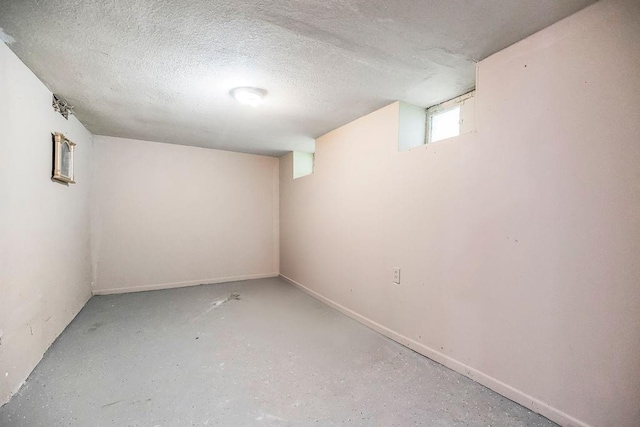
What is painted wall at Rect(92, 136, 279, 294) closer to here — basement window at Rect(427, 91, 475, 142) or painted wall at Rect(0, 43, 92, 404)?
painted wall at Rect(0, 43, 92, 404)

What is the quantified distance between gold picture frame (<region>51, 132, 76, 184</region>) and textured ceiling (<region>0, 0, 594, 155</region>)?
1.19ft

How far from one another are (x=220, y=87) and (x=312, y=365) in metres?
2.17

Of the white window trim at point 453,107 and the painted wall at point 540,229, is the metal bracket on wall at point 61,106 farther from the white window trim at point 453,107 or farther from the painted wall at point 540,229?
the white window trim at point 453,107

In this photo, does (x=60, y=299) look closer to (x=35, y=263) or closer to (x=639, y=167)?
(x=35, y=263)

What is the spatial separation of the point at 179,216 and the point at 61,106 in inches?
75.6

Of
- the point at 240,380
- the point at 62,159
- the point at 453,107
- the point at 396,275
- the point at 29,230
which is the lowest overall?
the point at 240,380

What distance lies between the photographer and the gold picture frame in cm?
222

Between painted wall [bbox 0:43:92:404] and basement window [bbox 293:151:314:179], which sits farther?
basement window [bbox 293:151:314:179]

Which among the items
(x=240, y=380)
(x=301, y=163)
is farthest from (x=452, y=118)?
(x=240, y=380)

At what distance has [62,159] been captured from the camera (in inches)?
94.2

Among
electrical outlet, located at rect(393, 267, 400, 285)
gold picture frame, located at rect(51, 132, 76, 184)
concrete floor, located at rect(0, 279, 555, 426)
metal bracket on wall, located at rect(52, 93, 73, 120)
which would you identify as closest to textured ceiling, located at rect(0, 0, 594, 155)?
metal bracket on wall, located at rect(52, 93, 73, 120)

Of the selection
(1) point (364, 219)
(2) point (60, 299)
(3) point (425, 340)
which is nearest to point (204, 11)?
(1) point (364, 219)

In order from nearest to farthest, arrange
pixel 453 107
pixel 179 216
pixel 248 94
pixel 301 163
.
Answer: pixel 248 94
pixel 453 107
pixel 179 216
pixel 301 163

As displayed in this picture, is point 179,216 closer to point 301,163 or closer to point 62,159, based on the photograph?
point 62,159
